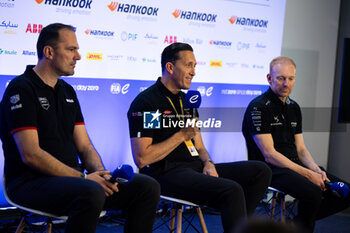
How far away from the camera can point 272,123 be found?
3.69 metres

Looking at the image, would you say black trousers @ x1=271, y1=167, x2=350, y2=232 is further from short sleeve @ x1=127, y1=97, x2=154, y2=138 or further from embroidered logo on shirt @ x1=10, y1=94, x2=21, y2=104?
embroidered logo on shirt @ x1=10, y1=94, x2=21, y2=104

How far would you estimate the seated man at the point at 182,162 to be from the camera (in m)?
2.80

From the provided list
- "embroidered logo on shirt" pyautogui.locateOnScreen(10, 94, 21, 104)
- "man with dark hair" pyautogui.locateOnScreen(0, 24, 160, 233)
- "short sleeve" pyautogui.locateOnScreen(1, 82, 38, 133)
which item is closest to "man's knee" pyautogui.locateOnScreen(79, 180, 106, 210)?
"man with dark hair" pyautogui.locateOnScreen(0, 24, 160, 233)

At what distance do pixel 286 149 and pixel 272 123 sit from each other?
0.24m

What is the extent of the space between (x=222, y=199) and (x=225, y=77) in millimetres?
2090

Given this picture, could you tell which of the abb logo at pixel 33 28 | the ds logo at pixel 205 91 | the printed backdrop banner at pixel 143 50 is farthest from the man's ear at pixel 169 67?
the ds logo at pixel 205 91

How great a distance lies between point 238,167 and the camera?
317 cm

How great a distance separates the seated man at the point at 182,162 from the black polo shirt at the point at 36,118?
0.47 metres

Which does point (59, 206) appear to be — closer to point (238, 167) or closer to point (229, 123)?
point (238, 167)

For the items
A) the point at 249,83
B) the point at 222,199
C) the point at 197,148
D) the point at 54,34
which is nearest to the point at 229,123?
the point at 249,83

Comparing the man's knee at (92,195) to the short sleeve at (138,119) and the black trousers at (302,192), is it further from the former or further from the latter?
the black trousers at (302,192)

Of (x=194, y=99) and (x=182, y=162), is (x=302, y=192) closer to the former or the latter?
(x=182, y=162)

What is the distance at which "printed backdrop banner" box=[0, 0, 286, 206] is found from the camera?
3.61 m

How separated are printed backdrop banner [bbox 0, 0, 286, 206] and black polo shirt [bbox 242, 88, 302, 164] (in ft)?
3.11
